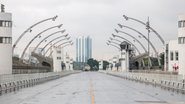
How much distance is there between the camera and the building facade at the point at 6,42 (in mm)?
64938

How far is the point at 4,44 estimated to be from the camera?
6662 cm

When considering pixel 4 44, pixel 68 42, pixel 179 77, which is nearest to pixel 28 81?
pixel 4 44

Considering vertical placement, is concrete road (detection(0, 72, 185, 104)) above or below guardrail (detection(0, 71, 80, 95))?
below

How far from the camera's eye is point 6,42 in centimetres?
6694

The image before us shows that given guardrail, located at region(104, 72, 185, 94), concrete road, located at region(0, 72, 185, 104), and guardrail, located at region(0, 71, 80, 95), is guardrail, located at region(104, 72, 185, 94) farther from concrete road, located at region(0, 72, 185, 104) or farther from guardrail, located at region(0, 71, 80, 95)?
guardrail, located at region(0, 71, 80, 95)

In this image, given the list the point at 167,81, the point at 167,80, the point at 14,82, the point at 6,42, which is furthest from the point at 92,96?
the point at 6,42

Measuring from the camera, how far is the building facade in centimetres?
6494

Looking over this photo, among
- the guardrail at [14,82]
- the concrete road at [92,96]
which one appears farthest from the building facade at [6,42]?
the concrete road at [92,96]

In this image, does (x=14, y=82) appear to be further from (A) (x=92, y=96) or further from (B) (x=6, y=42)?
(B) (x=6, y=42)

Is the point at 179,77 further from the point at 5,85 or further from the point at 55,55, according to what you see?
the point at 55,55

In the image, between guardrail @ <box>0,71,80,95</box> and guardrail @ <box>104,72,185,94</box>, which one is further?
guardrail @ <box>104,72,185,94</box>

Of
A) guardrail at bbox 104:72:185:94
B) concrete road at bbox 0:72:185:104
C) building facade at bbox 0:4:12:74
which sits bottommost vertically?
concrete road at bbox 0:72:185:104

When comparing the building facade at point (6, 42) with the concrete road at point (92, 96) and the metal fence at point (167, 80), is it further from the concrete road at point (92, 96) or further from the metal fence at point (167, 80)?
the concrete road at point (92, 96)

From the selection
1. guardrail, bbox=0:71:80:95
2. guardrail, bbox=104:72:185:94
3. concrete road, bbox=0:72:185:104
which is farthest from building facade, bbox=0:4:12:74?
concrete road, bbox=0:72:185:104
